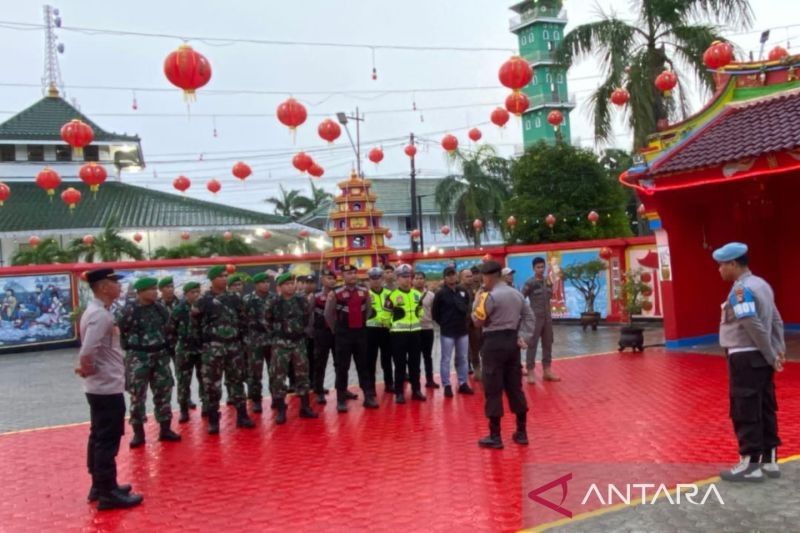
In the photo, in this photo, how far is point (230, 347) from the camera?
7922 mm

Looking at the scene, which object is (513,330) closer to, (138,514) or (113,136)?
(138,514)

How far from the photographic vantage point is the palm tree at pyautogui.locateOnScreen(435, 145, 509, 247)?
105 feet

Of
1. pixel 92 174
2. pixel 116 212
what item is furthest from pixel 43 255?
pixel 92 174

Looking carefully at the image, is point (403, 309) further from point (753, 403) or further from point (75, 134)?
point (75, 134)

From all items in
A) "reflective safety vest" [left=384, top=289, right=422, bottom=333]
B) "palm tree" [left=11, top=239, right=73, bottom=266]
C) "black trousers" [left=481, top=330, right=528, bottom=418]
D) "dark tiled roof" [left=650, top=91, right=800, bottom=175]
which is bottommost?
"black trousers" [left=481, top=330, right=528, bottom=418]

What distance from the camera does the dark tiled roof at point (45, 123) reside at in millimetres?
28953

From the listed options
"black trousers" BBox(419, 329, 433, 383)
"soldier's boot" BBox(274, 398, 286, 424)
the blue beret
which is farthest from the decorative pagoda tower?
the blue beret

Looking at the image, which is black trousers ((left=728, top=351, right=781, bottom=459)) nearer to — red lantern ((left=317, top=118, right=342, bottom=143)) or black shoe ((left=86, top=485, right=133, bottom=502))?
black shoe ((left=86, top=485, right=133, bottom=502))

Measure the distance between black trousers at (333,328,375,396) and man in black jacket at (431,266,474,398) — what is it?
→ 1.11 m

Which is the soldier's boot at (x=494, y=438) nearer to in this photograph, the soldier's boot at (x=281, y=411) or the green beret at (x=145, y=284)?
the soldier's boot at (x=281, y=411)

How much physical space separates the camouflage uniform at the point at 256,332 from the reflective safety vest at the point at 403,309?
1.55 m

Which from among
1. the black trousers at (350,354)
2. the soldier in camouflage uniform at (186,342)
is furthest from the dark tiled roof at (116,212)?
the black trousers at (350,354)

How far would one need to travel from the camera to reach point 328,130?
44.3ft

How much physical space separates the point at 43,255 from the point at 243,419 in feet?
50.8
